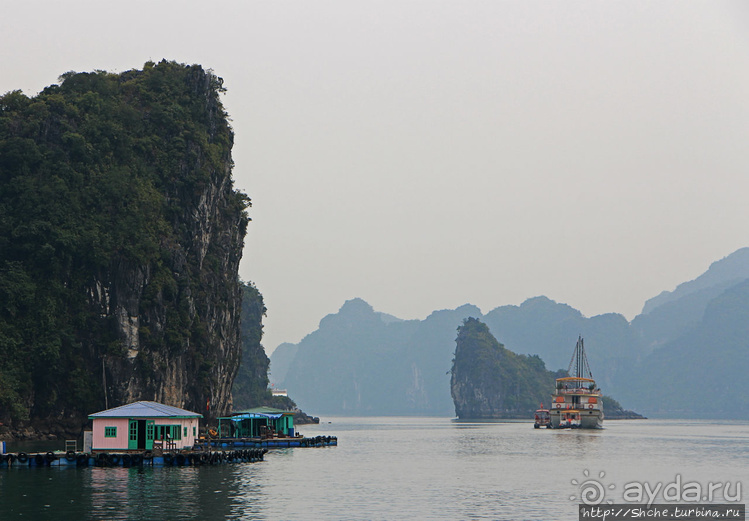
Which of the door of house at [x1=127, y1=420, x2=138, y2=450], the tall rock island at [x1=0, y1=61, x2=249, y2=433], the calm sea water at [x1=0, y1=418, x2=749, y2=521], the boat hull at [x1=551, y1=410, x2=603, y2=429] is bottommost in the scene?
the calm sea water at [x1=0, y1=418, x2=749, y2=521]

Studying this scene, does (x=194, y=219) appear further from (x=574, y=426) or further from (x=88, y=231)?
(x=574, y=426)

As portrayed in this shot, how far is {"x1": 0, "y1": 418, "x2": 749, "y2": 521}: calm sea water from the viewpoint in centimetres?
4228

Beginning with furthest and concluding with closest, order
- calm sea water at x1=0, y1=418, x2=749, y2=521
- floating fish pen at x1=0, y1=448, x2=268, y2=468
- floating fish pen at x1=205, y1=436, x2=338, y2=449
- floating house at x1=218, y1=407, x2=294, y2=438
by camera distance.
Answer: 1. floating house at x1=218, y1=407, x2=294, y2=438
2. floating fish pen at x1=205, y1=436, x2=338, y2=449
3. floating fish pen at x1=0, y1=448, x2=268, y2=468
4. calm sea water at x1=0, y1=418, x2=749, y2=521

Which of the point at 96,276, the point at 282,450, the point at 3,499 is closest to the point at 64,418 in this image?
the point at 96,276

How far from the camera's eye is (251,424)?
9050cm

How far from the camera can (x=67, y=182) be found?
98500 millimetres

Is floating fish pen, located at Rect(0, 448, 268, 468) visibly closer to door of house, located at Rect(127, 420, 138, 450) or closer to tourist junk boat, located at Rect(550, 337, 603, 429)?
door of house, located at Rect(127, 420, 138, 450)

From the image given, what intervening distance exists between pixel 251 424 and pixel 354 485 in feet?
124

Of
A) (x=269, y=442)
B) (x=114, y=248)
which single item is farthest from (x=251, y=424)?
(x=114, y=248)

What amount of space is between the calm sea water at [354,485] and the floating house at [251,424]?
22.5ft

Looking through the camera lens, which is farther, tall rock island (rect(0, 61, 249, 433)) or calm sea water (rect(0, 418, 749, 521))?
tall rock island (rect(0, 61, 249, 433))

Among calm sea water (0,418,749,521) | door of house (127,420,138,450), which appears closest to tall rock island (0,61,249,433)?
calm sea water (0,418,749,521)

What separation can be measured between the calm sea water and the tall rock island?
78.8ft

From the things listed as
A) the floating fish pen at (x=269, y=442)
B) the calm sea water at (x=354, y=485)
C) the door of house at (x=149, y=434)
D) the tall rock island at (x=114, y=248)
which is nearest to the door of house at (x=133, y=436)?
the door of house at (x=149, y=434)
